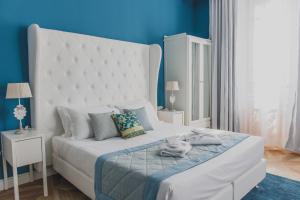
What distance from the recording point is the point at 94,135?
254 cm

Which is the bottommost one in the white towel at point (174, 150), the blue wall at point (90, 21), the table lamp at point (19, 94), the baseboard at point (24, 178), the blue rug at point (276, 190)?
the blue rug at point (276, 190)

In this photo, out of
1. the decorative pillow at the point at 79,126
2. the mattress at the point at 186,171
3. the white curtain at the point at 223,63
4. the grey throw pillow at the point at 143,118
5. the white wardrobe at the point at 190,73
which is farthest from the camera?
the white curtain at the point at 223,63

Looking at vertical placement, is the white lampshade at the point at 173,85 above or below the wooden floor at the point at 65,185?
above

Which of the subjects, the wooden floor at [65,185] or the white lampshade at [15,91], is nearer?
the white lampshade at [15,91]

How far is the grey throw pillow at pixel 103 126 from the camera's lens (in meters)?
2.43

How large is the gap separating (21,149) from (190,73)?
2.67 m

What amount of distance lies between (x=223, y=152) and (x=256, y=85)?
2.26 metres

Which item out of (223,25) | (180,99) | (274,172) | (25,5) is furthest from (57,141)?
(223,25)

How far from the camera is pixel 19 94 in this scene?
2189mm

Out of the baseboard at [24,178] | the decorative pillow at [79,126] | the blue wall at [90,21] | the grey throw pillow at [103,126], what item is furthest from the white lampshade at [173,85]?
the baseboard at [24,178]

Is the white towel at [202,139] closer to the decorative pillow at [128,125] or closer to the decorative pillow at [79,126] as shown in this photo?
the decorative pillow at [128,125]

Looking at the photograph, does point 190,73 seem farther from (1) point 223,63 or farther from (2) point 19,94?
(2) point 19,94

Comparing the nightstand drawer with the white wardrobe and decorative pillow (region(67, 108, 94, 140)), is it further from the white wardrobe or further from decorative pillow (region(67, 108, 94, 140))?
the white wardrobe

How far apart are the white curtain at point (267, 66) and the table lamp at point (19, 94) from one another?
3.23 metres
